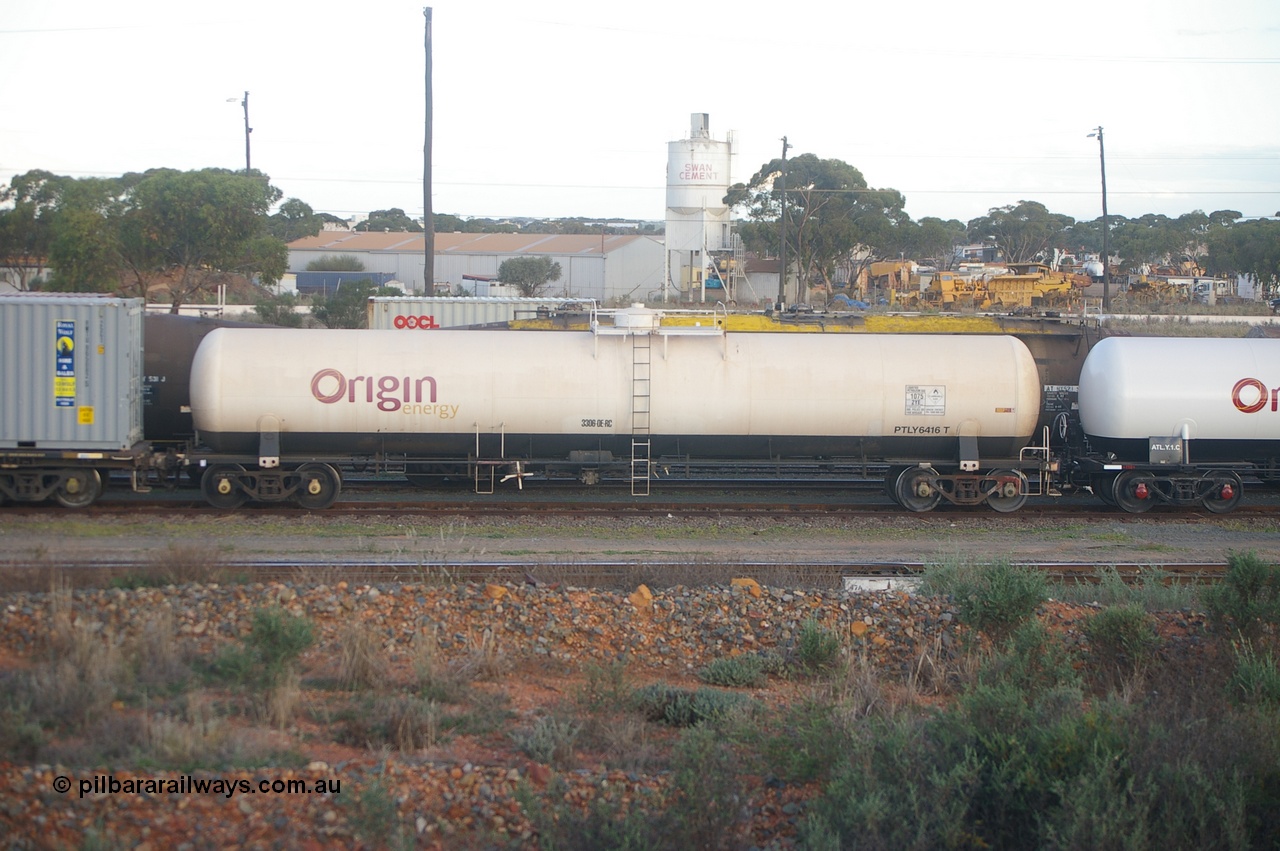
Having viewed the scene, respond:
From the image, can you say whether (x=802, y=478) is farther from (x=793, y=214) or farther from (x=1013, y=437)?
(x=793, y=214)

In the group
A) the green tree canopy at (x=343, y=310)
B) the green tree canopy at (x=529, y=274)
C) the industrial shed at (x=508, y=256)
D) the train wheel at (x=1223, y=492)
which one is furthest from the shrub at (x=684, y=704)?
the green tree canopy at (x=529, y=274)

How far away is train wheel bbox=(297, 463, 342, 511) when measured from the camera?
16.8 metres

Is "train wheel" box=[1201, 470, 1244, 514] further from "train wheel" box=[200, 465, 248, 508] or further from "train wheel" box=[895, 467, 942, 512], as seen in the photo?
"train wheel" box=[200, 465, 248, 508]

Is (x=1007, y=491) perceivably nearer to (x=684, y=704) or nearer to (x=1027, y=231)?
(x=684, y=704)

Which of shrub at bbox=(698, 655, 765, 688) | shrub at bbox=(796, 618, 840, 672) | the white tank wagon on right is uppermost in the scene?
the white tank wagon on right

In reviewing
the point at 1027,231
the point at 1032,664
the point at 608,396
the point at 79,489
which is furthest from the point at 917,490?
the point at 1027,231

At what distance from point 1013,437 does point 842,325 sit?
493cm

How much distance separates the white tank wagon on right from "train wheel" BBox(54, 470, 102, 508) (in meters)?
16.8

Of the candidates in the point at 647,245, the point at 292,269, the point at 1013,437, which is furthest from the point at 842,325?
the point at 292,269

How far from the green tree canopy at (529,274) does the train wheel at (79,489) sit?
5495 centimetres

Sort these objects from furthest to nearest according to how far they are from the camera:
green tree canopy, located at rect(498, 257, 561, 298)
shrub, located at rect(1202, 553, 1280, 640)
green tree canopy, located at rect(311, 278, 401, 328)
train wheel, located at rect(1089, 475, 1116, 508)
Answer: green tree canopy, located at rect(498, 257, 561, 298)
green tree canopy, located at rect(311, 278, 401, 328)
train wheel, located at rect(1089, 475, 1116, 508)
shrub, located at rect(1202, 553, 1280, 640)

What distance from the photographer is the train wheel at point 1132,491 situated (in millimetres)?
17719

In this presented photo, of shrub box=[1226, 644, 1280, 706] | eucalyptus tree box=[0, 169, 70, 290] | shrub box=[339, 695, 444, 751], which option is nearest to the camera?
shrub box=[339, 695, 444, 751]

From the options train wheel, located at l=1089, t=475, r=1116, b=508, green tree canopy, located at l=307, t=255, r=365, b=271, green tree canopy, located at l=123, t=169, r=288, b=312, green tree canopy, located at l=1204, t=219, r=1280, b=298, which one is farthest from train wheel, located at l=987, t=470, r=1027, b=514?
green tree canopy, located at l=307, t=255, r=365, b=271
